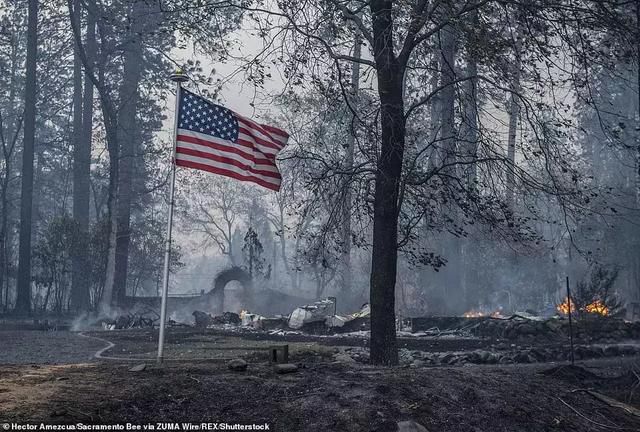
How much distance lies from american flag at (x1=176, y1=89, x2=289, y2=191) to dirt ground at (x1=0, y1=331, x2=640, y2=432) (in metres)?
3.03

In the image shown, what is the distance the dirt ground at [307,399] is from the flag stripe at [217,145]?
3.29 metres

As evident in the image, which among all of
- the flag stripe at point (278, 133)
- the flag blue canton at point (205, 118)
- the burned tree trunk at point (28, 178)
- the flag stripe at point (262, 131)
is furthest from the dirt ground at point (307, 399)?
the burned tree trunk at point (28, 178)

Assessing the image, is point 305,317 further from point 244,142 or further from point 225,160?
point 225,160

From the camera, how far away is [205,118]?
9227 mm

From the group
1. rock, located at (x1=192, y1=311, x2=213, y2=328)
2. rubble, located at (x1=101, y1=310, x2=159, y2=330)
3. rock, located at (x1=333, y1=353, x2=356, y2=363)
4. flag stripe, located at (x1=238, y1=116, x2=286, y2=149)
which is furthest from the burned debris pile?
flag stripe, located at (x1=238, y1=116, x2=286, y2=149)

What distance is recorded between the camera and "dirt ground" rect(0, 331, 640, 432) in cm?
586

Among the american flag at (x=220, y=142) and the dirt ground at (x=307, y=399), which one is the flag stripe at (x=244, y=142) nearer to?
the american flag at (x=220, y=142)

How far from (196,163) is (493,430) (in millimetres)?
5479

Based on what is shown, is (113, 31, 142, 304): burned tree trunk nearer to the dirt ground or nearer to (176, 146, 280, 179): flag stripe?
(176, 146, 280, 179): flag stripe

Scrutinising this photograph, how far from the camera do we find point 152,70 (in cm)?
3766

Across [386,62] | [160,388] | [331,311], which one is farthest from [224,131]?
[331,311]

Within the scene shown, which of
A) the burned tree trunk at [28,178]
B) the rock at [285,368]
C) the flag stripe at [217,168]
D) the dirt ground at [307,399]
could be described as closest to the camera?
the dirt ground at [307,399]

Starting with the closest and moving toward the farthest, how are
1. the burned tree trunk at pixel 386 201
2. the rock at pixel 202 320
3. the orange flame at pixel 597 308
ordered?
the burned tree trunk at pixel 386 201, the orange flame at pixel 597 308, the rock at pixel 202 320

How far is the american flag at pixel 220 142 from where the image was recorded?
9.05 meters
